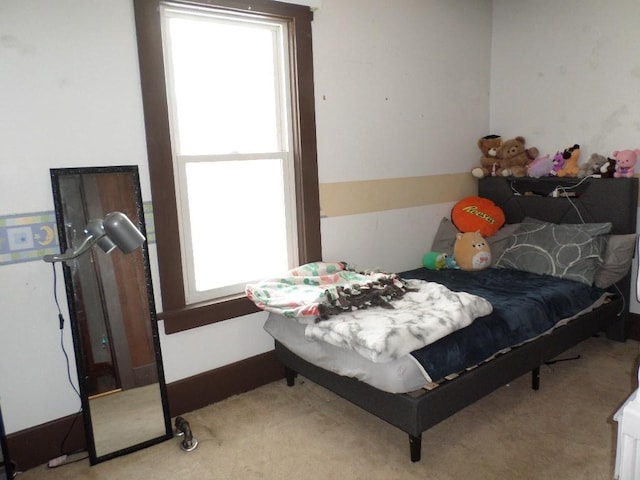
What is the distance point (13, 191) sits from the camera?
200 cm

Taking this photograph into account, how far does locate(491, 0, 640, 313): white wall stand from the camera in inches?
121

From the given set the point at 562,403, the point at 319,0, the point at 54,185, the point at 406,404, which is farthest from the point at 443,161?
the point at 54,185

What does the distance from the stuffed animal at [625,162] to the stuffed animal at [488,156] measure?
83 cm

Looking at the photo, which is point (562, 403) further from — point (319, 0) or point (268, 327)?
point (319, 0)

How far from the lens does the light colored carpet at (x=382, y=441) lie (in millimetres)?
2006

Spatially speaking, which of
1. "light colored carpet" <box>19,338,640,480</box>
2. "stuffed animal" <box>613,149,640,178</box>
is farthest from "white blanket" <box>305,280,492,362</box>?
"stuffed animal" <box>613,149,640,178</box>

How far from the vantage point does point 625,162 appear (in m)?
3.03

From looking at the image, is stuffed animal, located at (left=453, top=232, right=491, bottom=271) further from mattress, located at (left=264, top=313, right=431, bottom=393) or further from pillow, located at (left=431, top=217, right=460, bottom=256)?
mattress, located at (left=264, top=313, right=431, bottom=393)

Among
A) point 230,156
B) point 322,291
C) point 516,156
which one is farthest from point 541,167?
point 230,156

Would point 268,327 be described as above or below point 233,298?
below

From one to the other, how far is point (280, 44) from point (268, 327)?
1584mm

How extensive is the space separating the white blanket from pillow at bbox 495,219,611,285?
99cm

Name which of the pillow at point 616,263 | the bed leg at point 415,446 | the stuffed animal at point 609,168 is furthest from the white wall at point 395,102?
the bed leg at point 415,446

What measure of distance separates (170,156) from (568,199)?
2.65 m
